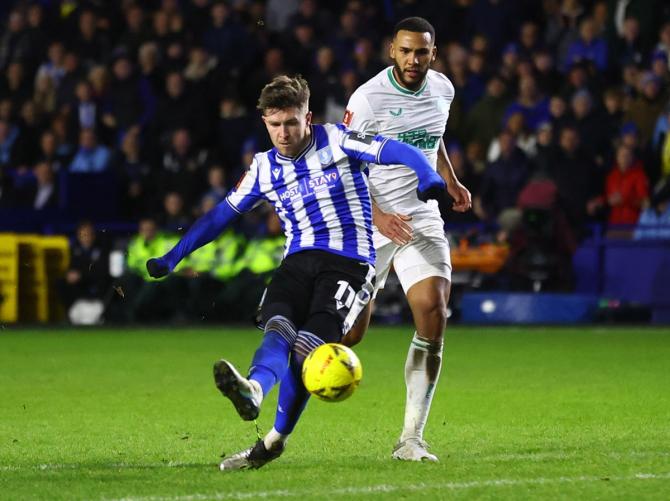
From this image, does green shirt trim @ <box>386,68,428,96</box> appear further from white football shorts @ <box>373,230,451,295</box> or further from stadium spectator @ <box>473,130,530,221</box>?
stadium spectator @ <box>473,130,530,221</box>

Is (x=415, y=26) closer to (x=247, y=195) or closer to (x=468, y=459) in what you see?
(x=247, y=195)

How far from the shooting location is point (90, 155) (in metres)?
19.2

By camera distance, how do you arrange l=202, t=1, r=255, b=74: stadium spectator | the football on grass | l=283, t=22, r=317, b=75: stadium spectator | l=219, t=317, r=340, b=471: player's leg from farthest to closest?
l=202, t=1, r=255, b=74: stadium spectator, l=283, t=22, r=317, b=75: stadium spectator, l=219, t=317, r=340, b=471: player's leg, the football on grass

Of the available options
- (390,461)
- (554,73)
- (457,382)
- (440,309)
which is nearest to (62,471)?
(390,461)

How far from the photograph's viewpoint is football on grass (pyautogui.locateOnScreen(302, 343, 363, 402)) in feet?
20.0

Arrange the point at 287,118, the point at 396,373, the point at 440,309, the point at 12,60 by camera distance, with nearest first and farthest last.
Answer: the point at 287,118
the point at 440,309
the point at 396,373
the point at 12,60

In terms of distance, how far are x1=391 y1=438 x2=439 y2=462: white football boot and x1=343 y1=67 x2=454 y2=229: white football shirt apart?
1.18m

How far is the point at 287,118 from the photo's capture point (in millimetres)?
6582

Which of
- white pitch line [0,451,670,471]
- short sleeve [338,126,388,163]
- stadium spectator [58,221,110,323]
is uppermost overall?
short sleeve [338,126,388,163]

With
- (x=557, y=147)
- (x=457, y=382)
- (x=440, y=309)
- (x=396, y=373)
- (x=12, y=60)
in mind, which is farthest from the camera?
(x=12, y=60)

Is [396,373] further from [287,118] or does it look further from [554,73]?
[554,73]

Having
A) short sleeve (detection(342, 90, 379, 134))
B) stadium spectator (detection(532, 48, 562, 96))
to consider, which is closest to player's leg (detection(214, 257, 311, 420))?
short sleeve (detection(342, 90, 379, 134))

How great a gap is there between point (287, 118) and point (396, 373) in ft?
17.9

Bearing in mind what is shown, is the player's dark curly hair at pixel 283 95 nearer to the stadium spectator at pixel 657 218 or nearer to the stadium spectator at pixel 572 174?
the stadium spectator at pixel 572 174
